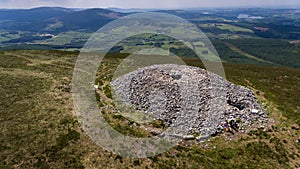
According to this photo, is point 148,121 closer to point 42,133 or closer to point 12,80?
point 42,133

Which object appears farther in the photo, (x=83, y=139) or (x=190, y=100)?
(x=190, y=100)

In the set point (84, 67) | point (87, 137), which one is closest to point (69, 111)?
point (87, 137)

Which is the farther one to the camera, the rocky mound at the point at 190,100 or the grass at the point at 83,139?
the rocky mound at the point at 190,100

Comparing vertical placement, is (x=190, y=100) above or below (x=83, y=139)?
above

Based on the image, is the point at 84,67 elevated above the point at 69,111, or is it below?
above
